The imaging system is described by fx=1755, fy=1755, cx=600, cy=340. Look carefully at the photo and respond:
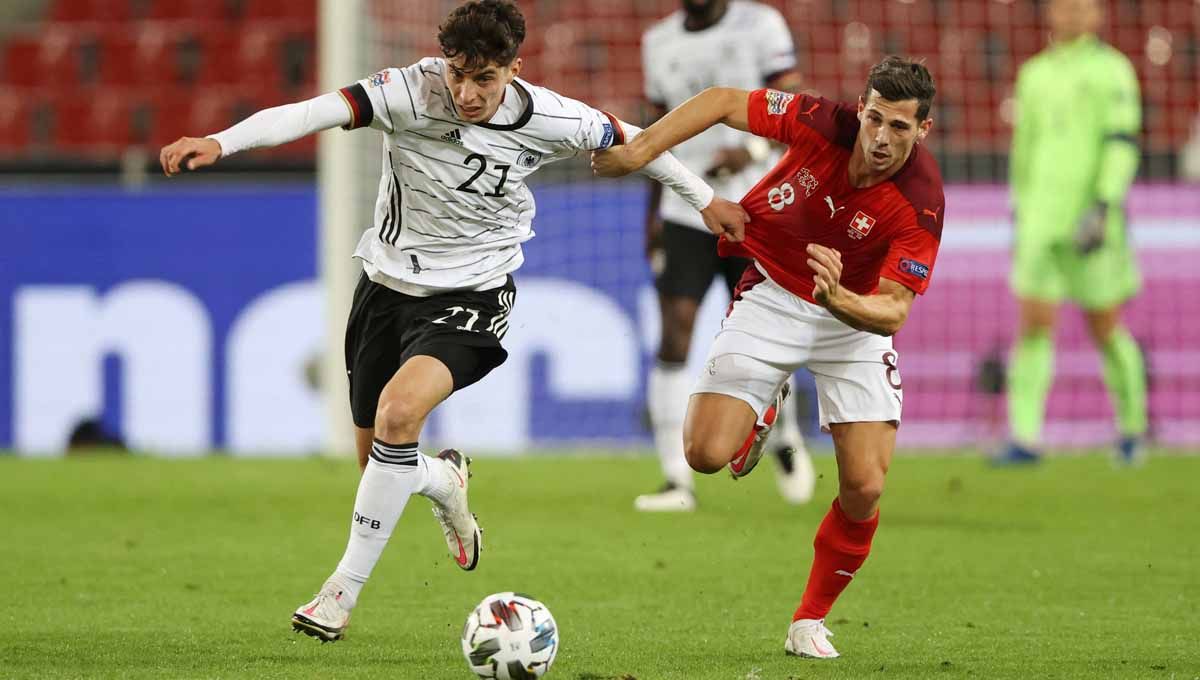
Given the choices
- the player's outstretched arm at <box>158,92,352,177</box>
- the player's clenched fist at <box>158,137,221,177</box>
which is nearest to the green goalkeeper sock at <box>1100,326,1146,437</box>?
the player's outstretched arm at <box>158,92,352,177</box>

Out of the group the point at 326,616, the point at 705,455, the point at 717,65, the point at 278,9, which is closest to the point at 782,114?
the point at 705,455

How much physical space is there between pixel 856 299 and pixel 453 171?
133cm

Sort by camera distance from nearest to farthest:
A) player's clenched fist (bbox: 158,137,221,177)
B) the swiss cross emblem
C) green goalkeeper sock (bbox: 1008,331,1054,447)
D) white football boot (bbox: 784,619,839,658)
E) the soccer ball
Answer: the soccer ball → player's clenched fist (bbox: 158,137,221,177) → white football boot (bbox: 784,619,839,658) → the swiss cross emblem → green goalkeeper sock (bbox: 1008,331,1054,447)

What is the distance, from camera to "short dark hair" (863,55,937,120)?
486 cm

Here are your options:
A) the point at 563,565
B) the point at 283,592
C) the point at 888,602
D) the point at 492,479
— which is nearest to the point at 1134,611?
the point at 888,602

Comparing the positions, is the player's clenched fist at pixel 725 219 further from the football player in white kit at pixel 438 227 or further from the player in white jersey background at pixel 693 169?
the player in white jersey background at pixel 693 169

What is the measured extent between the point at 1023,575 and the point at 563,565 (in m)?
1.69

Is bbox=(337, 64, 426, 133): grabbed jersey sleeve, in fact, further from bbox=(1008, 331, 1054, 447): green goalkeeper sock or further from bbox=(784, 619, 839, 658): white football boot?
bbox=(1008, 331, 1054, 447): green goalkeeper sock

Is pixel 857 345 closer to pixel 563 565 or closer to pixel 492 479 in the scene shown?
pixel 563 565

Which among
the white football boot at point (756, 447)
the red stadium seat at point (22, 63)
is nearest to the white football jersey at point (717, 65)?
the white football boot at point (756, 447)

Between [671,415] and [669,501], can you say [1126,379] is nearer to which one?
[671,415]

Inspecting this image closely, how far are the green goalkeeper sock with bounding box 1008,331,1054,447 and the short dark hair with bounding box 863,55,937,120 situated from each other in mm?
5872

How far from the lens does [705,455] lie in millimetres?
5352

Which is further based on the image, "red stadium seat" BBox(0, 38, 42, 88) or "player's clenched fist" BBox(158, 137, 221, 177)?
"red stadium seat" BBox(0, 38, 42, 88)
